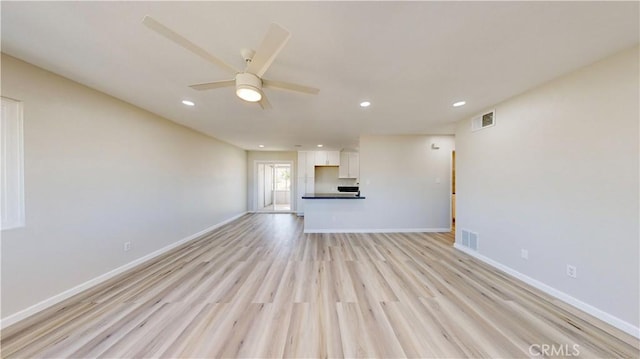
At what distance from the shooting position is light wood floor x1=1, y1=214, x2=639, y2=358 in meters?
1.54

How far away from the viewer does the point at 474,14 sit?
1.33 meters

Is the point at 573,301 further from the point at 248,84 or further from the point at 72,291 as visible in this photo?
the point at 72,291

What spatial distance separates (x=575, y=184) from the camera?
207cm

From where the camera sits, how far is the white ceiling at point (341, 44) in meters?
1.31

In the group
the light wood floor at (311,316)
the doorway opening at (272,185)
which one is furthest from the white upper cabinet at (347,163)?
the light wood floor at (311,316)

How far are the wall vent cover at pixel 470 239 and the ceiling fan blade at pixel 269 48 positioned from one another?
3.85 m

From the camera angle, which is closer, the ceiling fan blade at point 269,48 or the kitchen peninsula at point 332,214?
the ceiling fan blade at point 269,48

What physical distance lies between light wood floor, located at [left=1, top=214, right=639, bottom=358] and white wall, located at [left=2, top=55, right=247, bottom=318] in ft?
1.11

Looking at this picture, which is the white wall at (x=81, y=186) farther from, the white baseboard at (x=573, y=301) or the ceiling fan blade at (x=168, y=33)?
the white baseboard at (x=573, y=301)

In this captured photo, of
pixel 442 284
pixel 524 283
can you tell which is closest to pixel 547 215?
pixel 524 283

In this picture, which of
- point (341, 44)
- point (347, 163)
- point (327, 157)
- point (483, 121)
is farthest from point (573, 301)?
point (327, 157)

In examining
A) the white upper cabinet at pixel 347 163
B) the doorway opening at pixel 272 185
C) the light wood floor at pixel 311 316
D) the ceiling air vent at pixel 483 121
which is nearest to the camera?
the light wood floor at pixel 311 316

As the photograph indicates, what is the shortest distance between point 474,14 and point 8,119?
3.82 m

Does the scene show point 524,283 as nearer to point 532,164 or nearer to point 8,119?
point 532,164
